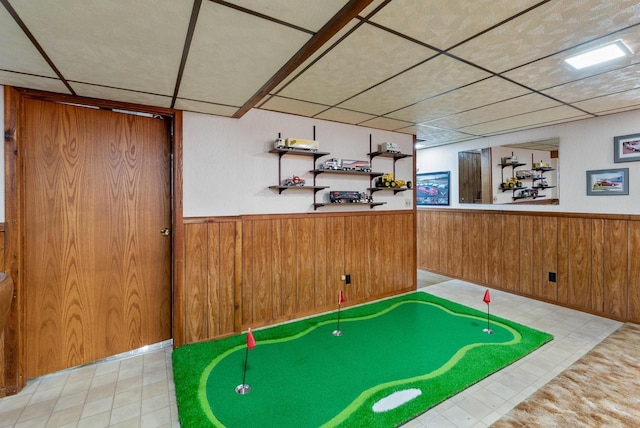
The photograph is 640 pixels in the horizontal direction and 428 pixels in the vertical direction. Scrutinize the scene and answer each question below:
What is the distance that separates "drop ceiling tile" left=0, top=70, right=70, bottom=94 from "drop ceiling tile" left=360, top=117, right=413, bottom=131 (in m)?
3.06

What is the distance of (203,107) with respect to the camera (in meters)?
2.79

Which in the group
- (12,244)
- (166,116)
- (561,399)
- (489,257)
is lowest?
(561,399)

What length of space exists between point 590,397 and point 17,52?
4417 mm

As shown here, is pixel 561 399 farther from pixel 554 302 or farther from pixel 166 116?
pixel 166 116

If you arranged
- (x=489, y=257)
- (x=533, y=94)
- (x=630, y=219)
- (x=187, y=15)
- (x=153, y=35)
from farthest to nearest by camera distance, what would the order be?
(x=489, y=257)
(x=630, y=219)
(x=533, y=94)
(x=153, y=35)
(x=187, y=15)

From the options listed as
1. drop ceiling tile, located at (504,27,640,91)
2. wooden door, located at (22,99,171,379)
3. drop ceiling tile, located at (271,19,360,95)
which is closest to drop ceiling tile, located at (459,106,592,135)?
drop ceiling tile, located at (504,27,640,91)

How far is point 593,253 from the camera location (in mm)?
3740

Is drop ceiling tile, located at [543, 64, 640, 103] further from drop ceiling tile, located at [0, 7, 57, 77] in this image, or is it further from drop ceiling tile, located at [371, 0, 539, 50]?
drop ceiling tile, located at [0, 7, 57, 77]

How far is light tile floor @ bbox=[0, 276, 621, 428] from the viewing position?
197 centimetres

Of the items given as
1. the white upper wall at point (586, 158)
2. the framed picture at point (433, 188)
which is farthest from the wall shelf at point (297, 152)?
the white upper wall at point (586, 158)

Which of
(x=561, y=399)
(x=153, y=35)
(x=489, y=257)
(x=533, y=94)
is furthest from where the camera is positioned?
(x=489, y=257)

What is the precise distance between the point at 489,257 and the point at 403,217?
1.70 meters

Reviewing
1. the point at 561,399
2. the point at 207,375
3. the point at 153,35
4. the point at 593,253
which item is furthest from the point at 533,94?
the point at 207,375

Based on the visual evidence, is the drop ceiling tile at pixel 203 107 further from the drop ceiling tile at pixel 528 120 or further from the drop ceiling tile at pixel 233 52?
the drop ceiling tile at pixel 528 120
